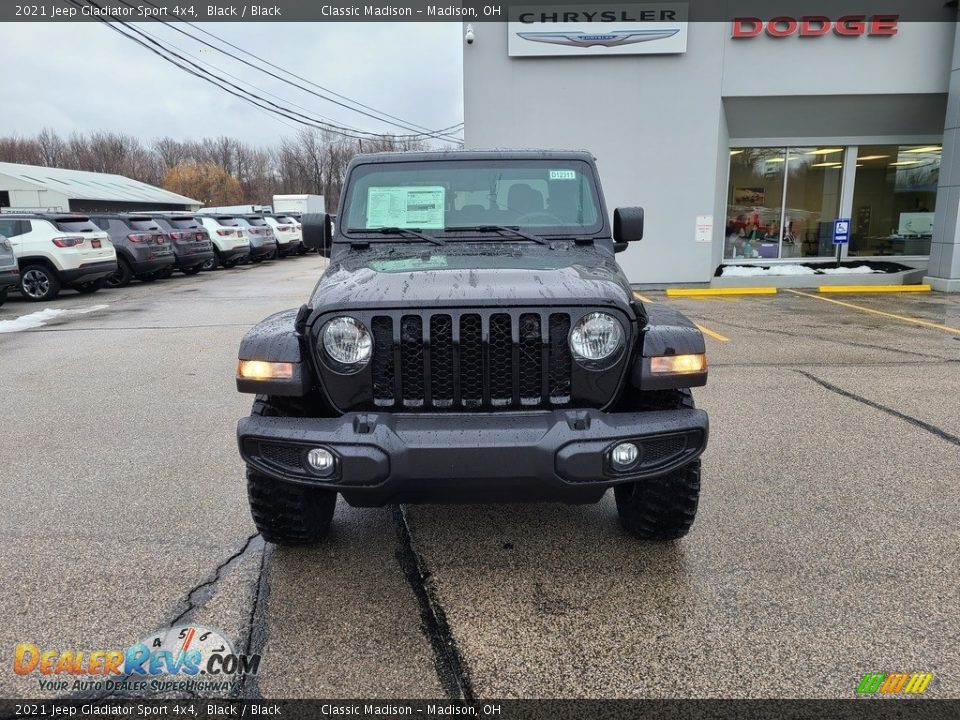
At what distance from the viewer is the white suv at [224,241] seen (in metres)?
22.0

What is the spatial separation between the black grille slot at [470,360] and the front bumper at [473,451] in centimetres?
9

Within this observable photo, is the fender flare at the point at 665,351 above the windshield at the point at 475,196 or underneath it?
underneath

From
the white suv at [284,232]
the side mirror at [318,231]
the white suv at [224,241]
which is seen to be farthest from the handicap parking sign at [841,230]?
the white suv at [284,232]

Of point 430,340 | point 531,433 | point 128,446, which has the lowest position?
point 128,446

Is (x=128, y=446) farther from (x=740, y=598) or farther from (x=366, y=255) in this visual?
(x=740, y=598)

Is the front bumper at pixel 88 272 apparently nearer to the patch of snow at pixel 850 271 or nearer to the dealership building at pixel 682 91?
the dealership building at pixel 682 91

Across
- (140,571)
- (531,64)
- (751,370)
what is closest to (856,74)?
(531,64)

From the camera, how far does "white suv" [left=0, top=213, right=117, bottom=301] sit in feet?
45.2

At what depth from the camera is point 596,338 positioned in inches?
112

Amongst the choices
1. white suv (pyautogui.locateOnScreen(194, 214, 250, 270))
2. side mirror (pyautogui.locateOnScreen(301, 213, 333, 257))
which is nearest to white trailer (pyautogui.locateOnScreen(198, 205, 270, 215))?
white suv (pyautogui.locateOnScreen(194, 214, 250, 270))

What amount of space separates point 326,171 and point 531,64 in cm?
6195

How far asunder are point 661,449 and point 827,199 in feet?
51.0

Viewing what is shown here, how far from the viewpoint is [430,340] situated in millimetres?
2811

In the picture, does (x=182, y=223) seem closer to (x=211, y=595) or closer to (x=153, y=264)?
(x=153, y=264)
